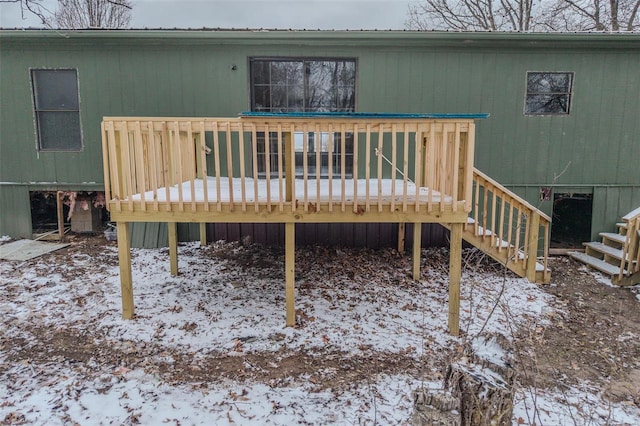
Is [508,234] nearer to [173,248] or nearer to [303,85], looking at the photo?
[303,85]

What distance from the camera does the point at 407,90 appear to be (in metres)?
6.83

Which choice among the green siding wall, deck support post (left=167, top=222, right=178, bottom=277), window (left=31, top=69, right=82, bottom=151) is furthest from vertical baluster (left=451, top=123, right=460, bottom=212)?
window (left=31, top=69, right=82, bottom=151)

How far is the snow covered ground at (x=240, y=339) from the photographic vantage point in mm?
2986

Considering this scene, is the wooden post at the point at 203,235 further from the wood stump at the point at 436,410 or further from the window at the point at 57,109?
the wood stump at the point at 436,410

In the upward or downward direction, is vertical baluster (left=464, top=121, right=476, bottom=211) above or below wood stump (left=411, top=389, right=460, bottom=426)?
above

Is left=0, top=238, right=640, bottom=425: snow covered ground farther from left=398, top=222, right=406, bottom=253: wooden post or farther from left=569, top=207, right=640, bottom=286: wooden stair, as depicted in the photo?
left=569, top=207, right=640, bottom=286: wooden stair

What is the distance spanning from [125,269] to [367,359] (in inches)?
107

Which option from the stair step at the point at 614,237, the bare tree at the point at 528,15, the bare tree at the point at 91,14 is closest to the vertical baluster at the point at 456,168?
the stair step at the point at 614,237

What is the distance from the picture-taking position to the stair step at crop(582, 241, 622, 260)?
630cm

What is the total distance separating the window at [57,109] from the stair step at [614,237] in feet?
29.6

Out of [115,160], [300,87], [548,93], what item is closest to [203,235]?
[300,87]

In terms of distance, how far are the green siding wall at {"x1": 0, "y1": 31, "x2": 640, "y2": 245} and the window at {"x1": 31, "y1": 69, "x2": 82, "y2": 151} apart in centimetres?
14

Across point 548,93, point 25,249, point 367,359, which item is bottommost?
point 367,359

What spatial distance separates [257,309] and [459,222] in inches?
97.7
